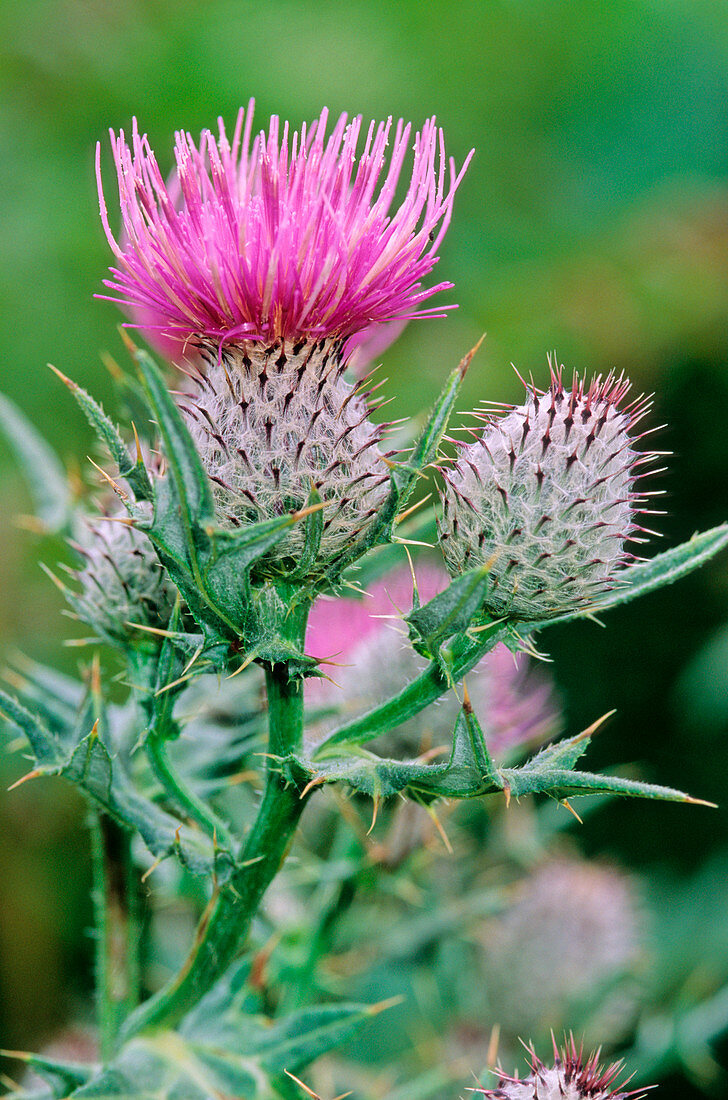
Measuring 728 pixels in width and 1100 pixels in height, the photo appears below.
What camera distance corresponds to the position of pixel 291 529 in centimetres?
159

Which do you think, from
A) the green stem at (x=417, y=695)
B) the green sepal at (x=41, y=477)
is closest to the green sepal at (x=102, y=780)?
the green stem at (x=417, y=695)

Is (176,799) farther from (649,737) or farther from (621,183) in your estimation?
(621,183)

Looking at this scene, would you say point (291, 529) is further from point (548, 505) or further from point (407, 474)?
point (548, 505)

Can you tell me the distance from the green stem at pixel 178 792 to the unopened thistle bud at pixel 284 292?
493 mm

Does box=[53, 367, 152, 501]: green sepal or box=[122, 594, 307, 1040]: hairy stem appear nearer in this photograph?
box=[53, 367, 152, 501]: green sepal

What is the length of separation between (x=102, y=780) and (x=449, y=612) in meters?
0.80

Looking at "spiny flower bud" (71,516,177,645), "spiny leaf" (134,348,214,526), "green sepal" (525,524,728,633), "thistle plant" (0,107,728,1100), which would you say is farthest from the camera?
"spiny flower bud" (71,516,177,645)

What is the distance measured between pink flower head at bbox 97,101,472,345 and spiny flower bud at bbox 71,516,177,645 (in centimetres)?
54

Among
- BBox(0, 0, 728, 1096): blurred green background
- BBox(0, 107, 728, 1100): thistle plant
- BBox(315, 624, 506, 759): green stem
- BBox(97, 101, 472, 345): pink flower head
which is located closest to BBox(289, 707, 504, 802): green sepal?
BBox(0, 107, 728, 1100): thistle plant

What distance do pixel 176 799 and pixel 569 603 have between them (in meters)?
0.90

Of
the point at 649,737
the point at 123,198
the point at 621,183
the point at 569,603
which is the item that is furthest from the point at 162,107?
the point at 569,603

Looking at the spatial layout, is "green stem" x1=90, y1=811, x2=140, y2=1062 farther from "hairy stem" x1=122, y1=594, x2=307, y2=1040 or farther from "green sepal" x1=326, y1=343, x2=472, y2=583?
"green sepal" x1=326, y1=343, x2=472, y2=583

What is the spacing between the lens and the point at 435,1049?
3062mm

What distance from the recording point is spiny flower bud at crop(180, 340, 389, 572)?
164 cm
